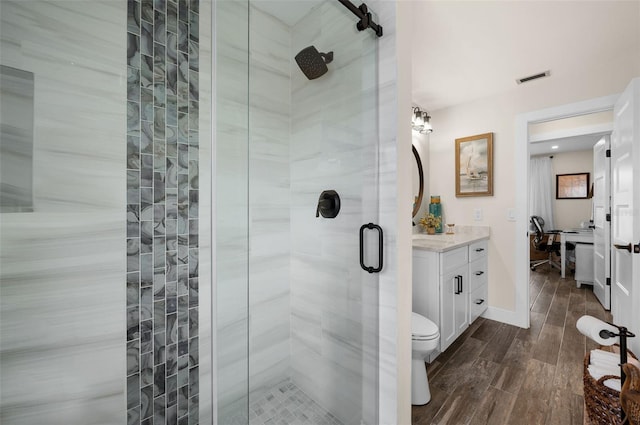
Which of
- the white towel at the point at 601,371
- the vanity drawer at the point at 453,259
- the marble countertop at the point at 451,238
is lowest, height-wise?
the white towel at the point at 601,371

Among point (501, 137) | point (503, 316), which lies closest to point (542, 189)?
point (501, 137)

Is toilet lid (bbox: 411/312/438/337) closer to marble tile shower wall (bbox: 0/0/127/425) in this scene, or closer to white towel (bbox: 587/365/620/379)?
white towel (bbox: 587/365/620/379)

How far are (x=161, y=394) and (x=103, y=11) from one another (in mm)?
1473

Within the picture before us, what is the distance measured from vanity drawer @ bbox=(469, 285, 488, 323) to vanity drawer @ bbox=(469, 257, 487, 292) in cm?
5

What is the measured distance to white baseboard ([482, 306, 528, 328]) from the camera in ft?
8.84

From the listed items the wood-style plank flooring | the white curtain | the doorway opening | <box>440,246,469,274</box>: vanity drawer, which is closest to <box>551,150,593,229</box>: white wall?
the white curtain

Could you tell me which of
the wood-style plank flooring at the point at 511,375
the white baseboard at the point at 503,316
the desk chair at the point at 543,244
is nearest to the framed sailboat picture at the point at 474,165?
the white baseboard at the point at 503,316

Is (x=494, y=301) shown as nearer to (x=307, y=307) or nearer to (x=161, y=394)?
(x=307, y=307)

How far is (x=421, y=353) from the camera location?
5.19ft

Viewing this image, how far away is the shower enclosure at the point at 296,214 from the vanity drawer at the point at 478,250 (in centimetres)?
177

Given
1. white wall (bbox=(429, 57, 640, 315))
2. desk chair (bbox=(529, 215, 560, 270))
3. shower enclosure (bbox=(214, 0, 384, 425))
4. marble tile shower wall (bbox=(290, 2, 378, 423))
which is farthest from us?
desk chair (bbox=(529, 215, 560, 270))

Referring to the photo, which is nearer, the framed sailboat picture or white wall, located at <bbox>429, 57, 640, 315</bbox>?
white wall, located at <bbox>429, 57, 640, 315</bbox>

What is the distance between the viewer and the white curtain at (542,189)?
6.36m

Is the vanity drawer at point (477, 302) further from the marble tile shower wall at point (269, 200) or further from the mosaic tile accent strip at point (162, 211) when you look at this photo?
the mosaic tile accent strip at point (162, 211)
